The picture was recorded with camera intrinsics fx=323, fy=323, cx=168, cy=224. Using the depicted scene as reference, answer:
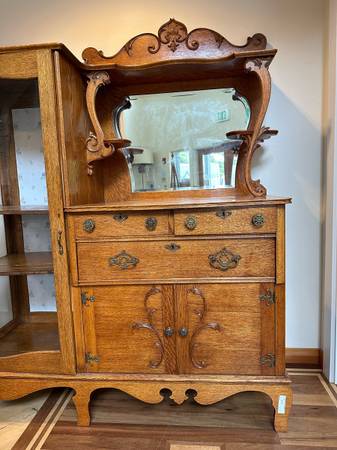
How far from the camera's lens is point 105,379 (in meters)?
1.35

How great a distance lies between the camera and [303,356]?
180cm

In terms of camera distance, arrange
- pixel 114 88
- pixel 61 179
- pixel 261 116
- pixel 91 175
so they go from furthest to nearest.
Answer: pixel 114 88, pixel 91 175, pixel 261 116, pixel 61 179

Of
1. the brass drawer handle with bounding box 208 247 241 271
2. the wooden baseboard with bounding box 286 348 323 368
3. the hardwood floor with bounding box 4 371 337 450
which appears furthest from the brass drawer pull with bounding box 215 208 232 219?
the wooden baseboard with bounding box 286 348 323 368

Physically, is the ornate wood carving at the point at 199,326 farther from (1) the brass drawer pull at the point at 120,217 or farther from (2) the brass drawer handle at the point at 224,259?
(1) the brass drawer pull at the point at 120,217

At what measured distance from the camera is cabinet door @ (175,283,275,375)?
4.18 ft

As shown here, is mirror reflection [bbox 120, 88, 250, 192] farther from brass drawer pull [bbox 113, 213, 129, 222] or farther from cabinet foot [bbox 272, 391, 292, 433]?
cabinet foot [bbox 272, 391, 292, 433]

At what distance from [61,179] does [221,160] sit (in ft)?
2.64

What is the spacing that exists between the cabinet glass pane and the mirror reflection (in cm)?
48

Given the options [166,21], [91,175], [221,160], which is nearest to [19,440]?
[91,175]

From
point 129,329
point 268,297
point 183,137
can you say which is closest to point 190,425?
point 129,329

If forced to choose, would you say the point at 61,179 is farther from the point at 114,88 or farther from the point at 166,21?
the point at 166,21

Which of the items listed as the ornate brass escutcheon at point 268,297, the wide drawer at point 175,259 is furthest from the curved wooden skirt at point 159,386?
the wide drawer at point 175,259

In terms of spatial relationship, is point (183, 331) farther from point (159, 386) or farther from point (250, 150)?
point (250, 150)

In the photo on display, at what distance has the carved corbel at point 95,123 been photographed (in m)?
1.44
